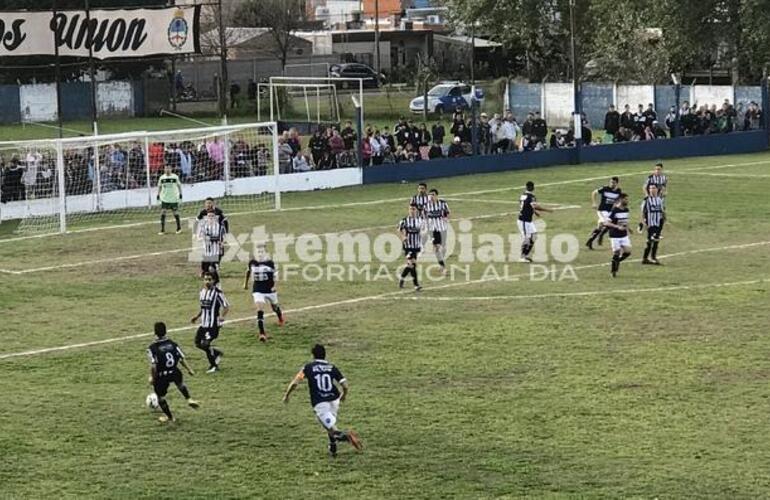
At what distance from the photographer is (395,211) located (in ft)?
134

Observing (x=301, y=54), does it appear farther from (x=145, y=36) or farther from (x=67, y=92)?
(x=145, y=36)

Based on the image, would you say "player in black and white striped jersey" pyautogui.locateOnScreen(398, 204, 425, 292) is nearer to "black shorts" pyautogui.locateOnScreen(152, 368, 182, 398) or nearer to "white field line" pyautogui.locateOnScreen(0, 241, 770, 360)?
"white field line" pyautogui.locateOnScreen(0, 241, 770, 360)

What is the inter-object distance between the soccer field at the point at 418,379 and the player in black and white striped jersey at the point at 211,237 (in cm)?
61

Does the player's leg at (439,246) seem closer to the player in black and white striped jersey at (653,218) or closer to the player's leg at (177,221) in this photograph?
the player in black and white striped jersey at (653,218)

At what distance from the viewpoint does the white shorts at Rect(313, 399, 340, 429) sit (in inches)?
687

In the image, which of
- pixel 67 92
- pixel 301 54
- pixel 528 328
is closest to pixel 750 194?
pixel 528 328

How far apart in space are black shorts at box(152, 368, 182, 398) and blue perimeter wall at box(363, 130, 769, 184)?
2954 cm

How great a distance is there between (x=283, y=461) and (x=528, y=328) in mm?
8655

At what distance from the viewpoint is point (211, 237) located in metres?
30.0

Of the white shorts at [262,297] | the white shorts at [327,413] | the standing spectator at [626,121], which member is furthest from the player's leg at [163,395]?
the standing spectator at [626,121]

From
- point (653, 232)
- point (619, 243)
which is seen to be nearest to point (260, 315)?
point (619, 243)

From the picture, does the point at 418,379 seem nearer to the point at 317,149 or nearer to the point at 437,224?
the point at 437,224

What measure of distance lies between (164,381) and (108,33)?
3967cm

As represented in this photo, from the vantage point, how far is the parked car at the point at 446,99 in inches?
2694
